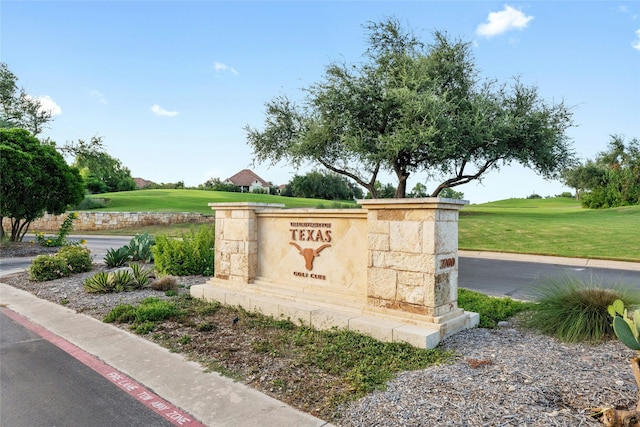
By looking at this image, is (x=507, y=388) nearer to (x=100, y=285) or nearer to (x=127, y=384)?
(x=127, y=384)

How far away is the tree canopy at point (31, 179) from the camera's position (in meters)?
16.6

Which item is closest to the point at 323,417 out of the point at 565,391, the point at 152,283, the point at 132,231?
the point at 565,391

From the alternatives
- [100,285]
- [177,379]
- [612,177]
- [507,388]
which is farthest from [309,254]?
[612,177]

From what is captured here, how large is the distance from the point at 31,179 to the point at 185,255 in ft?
34.7

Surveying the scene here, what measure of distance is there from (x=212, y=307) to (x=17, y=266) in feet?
34.0

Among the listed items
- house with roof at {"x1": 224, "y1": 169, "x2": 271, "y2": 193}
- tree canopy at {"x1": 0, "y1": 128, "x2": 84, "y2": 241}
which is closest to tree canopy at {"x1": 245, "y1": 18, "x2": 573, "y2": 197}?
tree canopy at {"x1": 0, "y1": 128, "x2": 84, "y2": 241}

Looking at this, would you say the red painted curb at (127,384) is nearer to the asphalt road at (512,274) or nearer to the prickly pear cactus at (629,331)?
the prickly pear cactus at (629,331)

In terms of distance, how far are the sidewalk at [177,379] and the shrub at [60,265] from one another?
405cm

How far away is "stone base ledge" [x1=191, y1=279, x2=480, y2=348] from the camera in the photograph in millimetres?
5336

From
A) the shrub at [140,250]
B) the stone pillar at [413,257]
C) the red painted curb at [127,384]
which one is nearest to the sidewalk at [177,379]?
the red painted curb at [127,384]

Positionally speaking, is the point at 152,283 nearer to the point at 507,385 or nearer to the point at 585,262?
the point at 507,385

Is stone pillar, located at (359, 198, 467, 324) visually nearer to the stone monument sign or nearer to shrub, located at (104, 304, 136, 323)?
the stone monument sign

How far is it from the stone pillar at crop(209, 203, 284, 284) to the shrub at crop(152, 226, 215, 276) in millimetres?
2760

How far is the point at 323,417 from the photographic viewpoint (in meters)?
3.70
